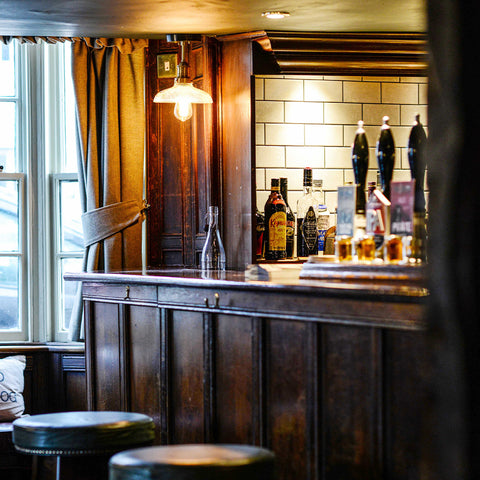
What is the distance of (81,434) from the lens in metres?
2.52

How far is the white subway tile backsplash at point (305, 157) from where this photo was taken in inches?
184

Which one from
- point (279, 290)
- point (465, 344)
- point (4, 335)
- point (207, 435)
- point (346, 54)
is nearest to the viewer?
point (465, 344)

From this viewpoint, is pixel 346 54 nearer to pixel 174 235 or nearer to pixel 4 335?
pixel 174 235

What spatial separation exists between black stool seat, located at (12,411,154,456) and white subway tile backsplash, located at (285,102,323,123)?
8.07 feet

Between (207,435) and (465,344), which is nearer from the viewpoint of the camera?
(465,344)

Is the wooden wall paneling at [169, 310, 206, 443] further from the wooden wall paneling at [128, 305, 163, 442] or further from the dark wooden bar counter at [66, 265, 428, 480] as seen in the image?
the wooden wall paneling at [128, 305, 163, 442]

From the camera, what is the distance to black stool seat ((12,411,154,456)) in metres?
2.52

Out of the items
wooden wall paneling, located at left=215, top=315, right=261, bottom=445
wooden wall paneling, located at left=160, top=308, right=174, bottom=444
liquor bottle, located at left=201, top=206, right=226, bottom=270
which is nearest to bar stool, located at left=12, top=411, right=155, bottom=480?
wooden wall paneling, located at left=215, top=315, right=261, bottom=445

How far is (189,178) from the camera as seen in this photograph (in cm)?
454

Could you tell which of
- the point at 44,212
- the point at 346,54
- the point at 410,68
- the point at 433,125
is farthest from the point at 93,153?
the point at 433,125

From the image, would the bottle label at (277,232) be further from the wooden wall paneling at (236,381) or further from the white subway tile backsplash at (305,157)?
the wooden wall paneling at (236,381)

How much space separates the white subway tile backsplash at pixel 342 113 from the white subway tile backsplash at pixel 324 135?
4 cm

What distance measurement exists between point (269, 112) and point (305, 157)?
32 cm

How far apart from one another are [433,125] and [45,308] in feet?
12.7
